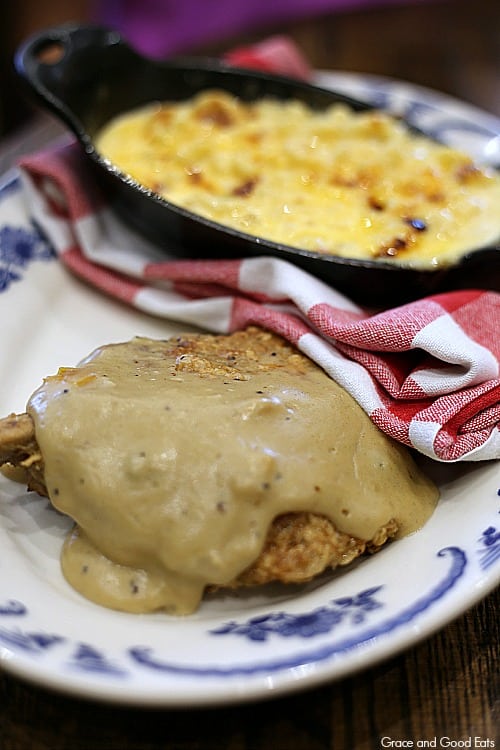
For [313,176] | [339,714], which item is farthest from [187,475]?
[313,176]

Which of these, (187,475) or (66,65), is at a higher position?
(66,65)

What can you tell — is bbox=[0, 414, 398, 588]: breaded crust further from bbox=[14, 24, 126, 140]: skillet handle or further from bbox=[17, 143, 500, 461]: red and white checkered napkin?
bbox=[14, 24, 126, 140]: skillet handle

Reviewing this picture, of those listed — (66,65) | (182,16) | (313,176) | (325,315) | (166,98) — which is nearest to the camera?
(325,315)

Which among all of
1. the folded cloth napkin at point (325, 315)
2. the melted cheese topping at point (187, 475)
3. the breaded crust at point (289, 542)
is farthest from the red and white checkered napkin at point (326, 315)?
the breaded crust at point (289, 542)

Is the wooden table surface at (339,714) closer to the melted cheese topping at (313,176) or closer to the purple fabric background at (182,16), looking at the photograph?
the melted cheese topping at (313,176)

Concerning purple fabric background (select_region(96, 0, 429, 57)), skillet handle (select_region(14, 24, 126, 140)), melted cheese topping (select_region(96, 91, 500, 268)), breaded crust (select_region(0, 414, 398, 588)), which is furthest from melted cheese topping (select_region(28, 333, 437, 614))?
purple fabric background (select_region(96, 0, 429, 57))

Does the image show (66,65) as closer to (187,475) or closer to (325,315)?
(325,315)

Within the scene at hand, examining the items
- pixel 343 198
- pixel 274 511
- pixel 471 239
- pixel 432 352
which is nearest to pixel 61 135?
pixel 343 198

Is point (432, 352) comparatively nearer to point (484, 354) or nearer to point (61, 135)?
point (484, 354)
